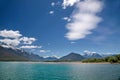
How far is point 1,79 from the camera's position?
6097cm

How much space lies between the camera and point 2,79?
6100cm

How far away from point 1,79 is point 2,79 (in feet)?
1.14

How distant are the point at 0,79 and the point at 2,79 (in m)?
0.75

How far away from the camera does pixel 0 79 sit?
200ft

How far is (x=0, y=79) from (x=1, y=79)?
42 cm
